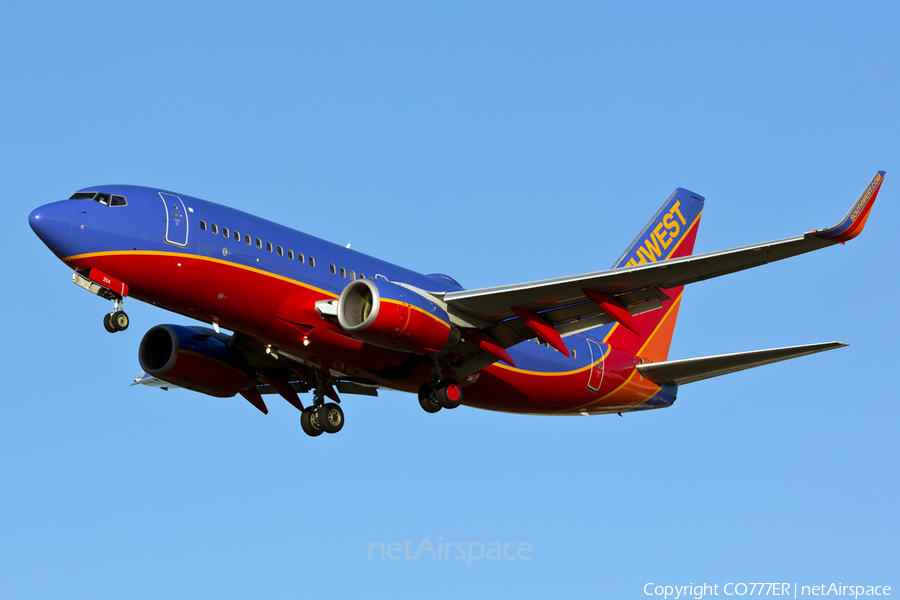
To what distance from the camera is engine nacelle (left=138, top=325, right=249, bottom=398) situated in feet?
102

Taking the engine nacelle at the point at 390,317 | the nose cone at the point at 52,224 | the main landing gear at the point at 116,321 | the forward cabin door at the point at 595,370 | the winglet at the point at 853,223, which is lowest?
the main landing gear at the point at 116,321

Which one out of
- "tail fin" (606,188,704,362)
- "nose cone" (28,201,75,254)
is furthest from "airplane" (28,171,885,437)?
"tail fin" (606,188,704,362)

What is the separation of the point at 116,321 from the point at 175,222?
9.10ft

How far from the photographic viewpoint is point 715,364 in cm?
3194

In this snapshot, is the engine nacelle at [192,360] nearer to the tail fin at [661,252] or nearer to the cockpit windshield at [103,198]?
the cockpit windshield at [103,198]

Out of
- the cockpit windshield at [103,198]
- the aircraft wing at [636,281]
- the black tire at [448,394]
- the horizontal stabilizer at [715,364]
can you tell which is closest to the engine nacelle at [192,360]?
the black tire at [448,394]

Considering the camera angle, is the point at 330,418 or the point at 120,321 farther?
the point at 330,418

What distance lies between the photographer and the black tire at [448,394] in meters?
29.4

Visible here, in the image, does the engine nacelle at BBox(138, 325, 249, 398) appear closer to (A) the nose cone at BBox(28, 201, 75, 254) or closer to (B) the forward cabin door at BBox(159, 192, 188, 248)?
(B) the forward cabin door at BBox(159, 192, 188, 248)

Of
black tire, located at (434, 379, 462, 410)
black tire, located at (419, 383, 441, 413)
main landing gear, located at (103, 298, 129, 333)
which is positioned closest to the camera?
main landing gear, located at (103, 298, 129, 333)

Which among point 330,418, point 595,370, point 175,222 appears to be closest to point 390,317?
point 175,222

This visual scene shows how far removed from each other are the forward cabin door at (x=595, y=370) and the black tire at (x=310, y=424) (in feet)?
28.5

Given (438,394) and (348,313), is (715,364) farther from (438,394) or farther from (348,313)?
(348,313)

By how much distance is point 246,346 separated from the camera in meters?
31.5
